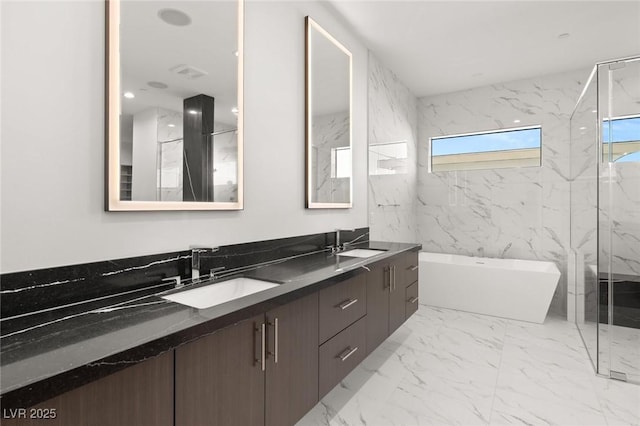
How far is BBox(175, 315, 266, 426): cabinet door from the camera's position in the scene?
100 cm

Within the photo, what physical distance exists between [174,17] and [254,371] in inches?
64.5

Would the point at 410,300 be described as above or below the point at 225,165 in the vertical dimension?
below

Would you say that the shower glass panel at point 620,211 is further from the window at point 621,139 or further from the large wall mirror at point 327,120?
the large wall mirror at point 327,120

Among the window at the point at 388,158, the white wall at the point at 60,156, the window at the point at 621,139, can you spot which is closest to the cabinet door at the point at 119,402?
the white wall at the point at 60,156

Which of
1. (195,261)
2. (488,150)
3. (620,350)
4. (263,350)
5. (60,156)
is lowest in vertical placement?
(620,350)

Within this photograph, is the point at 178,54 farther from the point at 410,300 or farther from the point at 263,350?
the point at 410,300

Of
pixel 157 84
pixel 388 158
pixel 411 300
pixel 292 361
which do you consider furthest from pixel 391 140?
pixel 292 361

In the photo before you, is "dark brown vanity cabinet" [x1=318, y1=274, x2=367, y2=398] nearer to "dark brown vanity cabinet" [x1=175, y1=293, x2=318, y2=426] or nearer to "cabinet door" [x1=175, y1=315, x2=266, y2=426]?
"dark brown vanity cabinet" [x1=175, y1=293, x2=318, y2=426]

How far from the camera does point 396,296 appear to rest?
8.50ft

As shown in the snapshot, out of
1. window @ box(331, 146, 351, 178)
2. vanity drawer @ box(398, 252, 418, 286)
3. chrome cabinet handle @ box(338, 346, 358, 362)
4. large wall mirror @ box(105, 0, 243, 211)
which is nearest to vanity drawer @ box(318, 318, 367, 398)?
chrome cabinet handle @ box(338, 346, 358, 362)

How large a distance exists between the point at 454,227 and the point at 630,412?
2.93m

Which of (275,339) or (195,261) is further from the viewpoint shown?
(195,261)

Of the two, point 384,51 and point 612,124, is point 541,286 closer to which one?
point 612,124

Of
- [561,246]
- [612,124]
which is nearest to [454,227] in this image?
[561,246]
